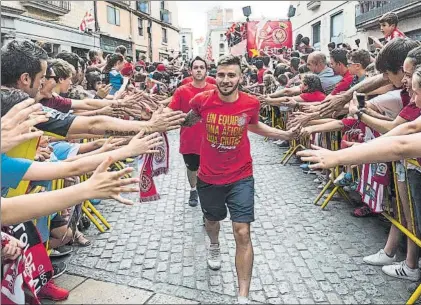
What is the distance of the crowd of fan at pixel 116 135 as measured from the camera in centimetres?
233

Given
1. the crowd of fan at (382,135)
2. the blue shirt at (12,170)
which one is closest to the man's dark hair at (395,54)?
the crowd of fan at (382,135)

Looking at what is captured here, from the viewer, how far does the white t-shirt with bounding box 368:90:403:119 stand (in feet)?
13.1

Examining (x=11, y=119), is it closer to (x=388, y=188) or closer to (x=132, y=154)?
(x=132, y=154)

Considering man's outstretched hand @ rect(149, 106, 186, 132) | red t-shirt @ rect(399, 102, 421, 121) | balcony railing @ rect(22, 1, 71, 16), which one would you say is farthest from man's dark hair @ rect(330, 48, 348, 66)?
balcony railing @ rect(22, 1, 71, 16)

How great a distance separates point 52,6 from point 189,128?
17.4m

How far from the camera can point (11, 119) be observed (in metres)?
2.36

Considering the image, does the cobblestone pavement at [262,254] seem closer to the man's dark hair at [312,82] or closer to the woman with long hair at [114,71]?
the man's dark hair at [312,82]

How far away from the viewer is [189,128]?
18.2 feet

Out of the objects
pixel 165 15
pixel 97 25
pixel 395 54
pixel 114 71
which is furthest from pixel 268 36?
pixel 165 15

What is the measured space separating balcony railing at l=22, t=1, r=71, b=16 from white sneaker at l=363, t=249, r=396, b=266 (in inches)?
702

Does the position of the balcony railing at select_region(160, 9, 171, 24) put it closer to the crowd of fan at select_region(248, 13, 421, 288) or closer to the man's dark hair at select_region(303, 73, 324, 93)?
the man's dark hair at select_region(303, 73, 324, 93)

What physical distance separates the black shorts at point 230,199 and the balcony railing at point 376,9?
41.4ft

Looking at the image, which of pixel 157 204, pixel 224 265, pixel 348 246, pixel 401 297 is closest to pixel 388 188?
pixel 348 246

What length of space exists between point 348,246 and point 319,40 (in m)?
21.6
